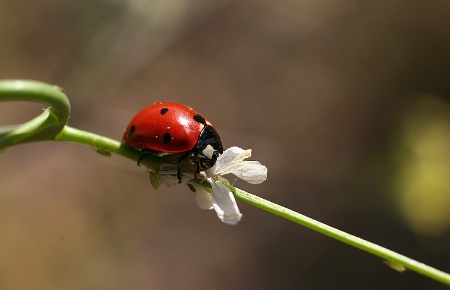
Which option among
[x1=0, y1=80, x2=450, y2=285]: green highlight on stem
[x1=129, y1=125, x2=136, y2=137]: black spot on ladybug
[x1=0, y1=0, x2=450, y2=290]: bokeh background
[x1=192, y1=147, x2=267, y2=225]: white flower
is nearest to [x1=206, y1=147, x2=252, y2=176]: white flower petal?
[x1=192, y1=147, x2=267, y2=225]: white flower

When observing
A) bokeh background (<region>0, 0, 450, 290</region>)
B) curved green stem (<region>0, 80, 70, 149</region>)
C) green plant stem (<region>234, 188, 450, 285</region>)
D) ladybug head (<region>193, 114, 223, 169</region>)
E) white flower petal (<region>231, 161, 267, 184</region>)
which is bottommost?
bokeh background (<region>0, 0, 450, 290</region>)

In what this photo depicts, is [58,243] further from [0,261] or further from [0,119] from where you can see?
[0,119]

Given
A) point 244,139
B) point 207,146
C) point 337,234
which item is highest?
point 337,234

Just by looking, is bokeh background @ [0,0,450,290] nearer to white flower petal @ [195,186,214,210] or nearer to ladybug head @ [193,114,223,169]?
ladybug head @ [193,114,223,169]

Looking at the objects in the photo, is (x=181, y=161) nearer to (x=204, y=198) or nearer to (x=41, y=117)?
(x=204, y=198)

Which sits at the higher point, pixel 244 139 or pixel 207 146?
pixel 207 146

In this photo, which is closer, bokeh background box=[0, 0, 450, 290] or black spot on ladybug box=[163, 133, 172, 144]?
black spot on ladybug box=[163, 133, 172, 144]

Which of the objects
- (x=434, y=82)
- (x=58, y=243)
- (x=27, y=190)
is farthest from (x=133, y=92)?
(x=434, y=82)

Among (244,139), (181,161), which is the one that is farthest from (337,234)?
(244,139)
